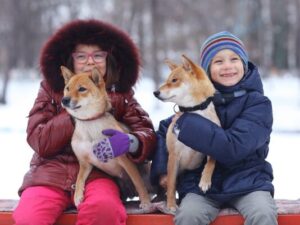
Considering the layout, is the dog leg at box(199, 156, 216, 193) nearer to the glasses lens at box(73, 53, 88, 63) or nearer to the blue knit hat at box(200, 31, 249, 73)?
the blue knit hat at box(200, 31, 249, 73)

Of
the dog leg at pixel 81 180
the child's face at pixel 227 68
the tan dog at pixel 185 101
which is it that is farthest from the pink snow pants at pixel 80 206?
the child's face at pixel 227 68

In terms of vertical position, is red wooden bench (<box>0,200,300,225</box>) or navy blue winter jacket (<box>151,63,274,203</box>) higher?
navy blue winter jacket (<box>151,63,274,203</box>)

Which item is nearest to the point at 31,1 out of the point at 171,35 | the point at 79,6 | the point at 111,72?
the point at 79,6

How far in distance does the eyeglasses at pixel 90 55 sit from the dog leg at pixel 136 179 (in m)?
0.72

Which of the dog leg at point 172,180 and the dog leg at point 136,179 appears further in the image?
the dog leg at point 136,179

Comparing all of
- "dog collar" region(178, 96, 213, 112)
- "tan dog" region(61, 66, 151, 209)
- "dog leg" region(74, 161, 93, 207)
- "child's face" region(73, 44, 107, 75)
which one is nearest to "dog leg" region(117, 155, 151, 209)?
"tan dog" region(61, 66, 151, 209)

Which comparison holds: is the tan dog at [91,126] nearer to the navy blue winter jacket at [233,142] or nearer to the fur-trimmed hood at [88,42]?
the navy blue winter jacket at [233,142]

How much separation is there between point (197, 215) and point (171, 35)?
35171mm

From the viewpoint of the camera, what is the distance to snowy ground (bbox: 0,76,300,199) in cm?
570

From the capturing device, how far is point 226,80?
324 centimetres

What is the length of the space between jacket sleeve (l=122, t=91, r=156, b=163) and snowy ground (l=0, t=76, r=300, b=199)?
15.8 inches

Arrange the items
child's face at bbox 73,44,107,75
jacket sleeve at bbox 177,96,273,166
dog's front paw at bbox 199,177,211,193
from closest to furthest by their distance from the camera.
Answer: jacket sleeve at bbox 177,96,273,166
dog's front paw at bbox 199,177,211,193
child's face at bbox 73,44,107,75

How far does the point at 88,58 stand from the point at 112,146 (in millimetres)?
767

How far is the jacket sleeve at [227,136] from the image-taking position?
2957 mm
